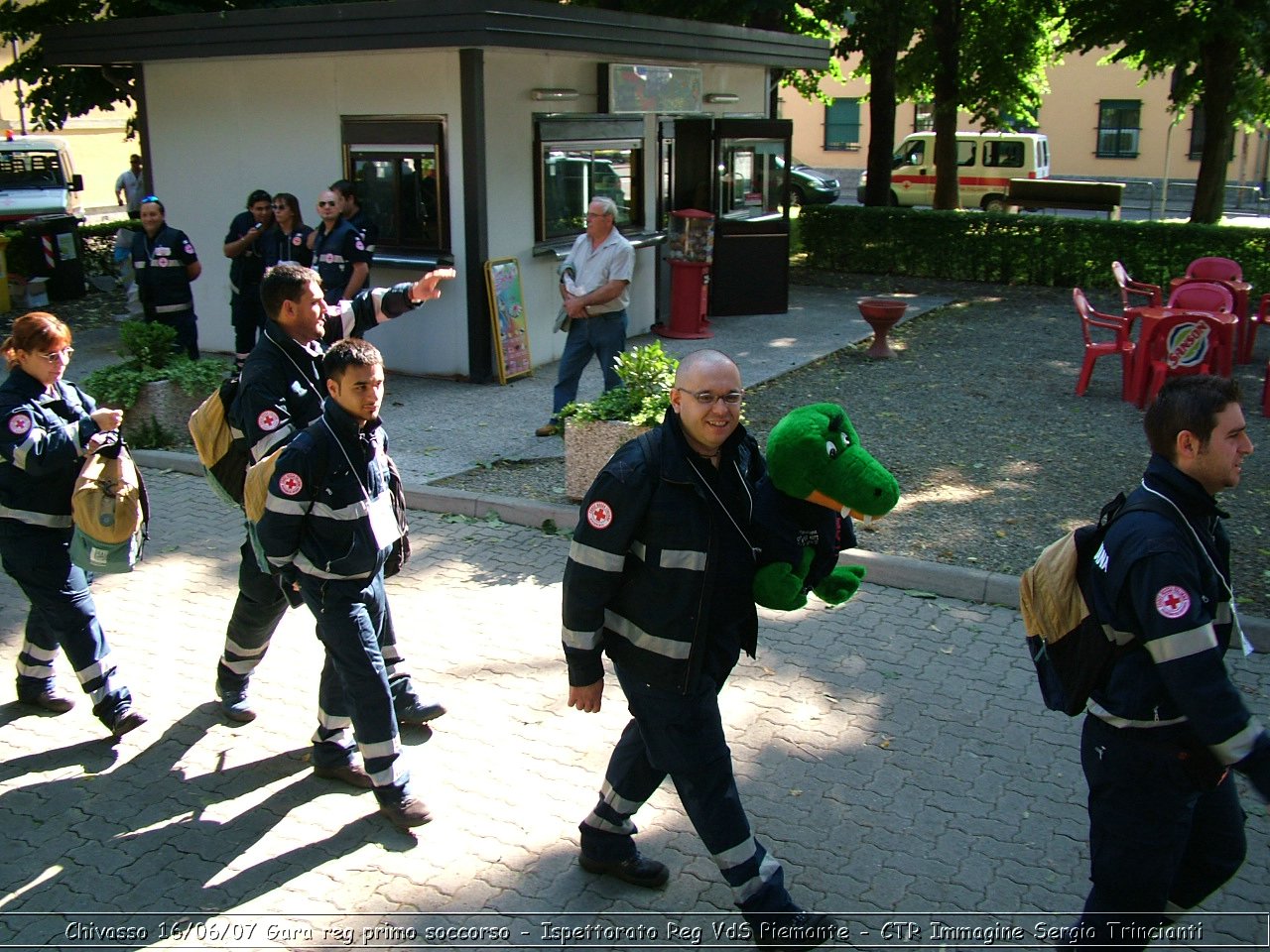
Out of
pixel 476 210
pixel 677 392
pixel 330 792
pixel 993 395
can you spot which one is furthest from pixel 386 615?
pixel 993 395

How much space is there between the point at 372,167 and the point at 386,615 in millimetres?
8001

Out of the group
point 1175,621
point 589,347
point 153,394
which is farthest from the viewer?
point 153,394

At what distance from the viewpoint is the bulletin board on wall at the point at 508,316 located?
11.2m

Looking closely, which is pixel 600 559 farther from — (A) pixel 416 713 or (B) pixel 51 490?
(B) pixel 51 490

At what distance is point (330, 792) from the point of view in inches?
185

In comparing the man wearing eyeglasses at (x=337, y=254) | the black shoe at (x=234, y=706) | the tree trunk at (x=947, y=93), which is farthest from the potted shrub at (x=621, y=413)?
the tree trunk at (x=947, y=93)

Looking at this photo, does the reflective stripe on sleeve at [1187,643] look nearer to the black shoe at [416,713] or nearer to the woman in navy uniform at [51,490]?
the black shoe at [416,713]

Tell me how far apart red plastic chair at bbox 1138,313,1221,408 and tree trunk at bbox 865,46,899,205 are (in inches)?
416

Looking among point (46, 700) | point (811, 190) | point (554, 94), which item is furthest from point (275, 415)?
point (811, 190)

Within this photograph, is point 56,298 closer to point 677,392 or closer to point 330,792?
point 330,792

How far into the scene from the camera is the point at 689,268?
13609 mm

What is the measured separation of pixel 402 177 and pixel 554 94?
170cm

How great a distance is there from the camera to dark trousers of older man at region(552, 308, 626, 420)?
30.4 feet

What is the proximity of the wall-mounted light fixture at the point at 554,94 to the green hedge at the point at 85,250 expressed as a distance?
8.35 m
